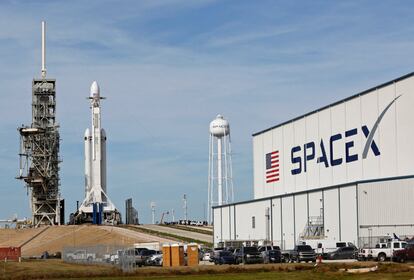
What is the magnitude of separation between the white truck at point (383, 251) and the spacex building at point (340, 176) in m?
7.84

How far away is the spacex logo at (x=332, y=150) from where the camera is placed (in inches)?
3290

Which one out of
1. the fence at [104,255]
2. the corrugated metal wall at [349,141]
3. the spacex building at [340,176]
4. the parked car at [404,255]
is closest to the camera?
the fence at [104,255]

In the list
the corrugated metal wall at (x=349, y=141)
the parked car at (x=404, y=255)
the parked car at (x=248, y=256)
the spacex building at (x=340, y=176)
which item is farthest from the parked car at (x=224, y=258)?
the corrugated metal wall at (x=349, y=141)

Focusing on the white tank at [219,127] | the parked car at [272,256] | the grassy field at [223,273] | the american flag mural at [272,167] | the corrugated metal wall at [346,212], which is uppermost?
the white tank at [219,127]

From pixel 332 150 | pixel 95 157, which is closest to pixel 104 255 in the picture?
pixel 332 150

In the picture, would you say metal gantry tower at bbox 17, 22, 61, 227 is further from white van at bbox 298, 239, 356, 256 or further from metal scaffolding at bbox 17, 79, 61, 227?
white van at bbox 298, 239, 356, 256

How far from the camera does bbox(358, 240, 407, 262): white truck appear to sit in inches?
2479

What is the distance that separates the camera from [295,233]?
9031cm

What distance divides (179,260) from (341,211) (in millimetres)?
18634

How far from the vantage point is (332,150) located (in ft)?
303

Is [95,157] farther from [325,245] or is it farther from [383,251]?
[383,251]

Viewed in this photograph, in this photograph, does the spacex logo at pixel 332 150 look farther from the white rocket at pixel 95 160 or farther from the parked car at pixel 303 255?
the white rocket at pixel 95 160

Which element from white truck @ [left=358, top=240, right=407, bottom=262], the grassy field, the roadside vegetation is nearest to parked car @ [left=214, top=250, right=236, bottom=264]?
the grassy field

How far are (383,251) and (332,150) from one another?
95.0 ft
